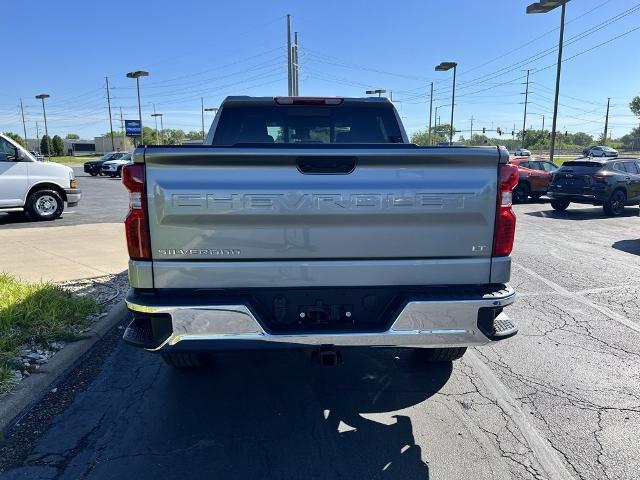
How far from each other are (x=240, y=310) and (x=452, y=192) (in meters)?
1.39

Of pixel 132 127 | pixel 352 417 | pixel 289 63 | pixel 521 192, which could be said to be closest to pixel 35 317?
pixel 352 417

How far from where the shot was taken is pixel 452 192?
2850 mm

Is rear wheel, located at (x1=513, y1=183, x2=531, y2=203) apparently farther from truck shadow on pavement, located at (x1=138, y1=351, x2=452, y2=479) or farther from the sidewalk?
truck shadow on pavement, located at (x1=138, y1=351, x2=452, y2=479)

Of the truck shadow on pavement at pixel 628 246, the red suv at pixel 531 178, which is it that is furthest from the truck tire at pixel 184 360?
the red suv at pixel 531 178

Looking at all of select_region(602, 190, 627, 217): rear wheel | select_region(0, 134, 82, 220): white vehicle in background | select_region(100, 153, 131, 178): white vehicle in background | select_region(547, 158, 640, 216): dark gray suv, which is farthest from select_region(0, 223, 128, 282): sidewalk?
select_region(100, 153, 131, 178): white vehicle in background

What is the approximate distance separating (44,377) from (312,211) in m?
2.70

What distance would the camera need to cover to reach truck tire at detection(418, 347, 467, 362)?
3.88m

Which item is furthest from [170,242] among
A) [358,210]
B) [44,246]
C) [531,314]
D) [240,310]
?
[44,246]

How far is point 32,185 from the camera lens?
12.3 m

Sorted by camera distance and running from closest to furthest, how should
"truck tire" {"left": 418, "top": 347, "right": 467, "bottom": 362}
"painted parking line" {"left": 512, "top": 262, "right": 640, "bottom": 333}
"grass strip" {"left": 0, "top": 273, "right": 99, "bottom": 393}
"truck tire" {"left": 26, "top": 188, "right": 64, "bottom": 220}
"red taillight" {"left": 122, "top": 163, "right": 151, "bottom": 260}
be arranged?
1. "red taillight" {"left": 122, "top": 163, "right": 151, "bottom": 260}
2. "truck tire" {"left": 418, "top": 347, "right": 467, "bottom": 362}
3. "grass strip" {"left": 0, "top": 273, "right": 99, "bottom": 393}
4. "painted parking line" {"left": 512, "top": 262, "right": 640, "bottom": 333}
5. "truck tire" {"left": 26, "top": 188, "right": 64, "bottom": 220}

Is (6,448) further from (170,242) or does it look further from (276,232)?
(276,232)

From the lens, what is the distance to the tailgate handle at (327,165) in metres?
2.79

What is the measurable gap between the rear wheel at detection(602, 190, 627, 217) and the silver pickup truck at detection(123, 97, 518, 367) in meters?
14.1

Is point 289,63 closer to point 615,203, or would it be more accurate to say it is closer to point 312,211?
point 615,203
